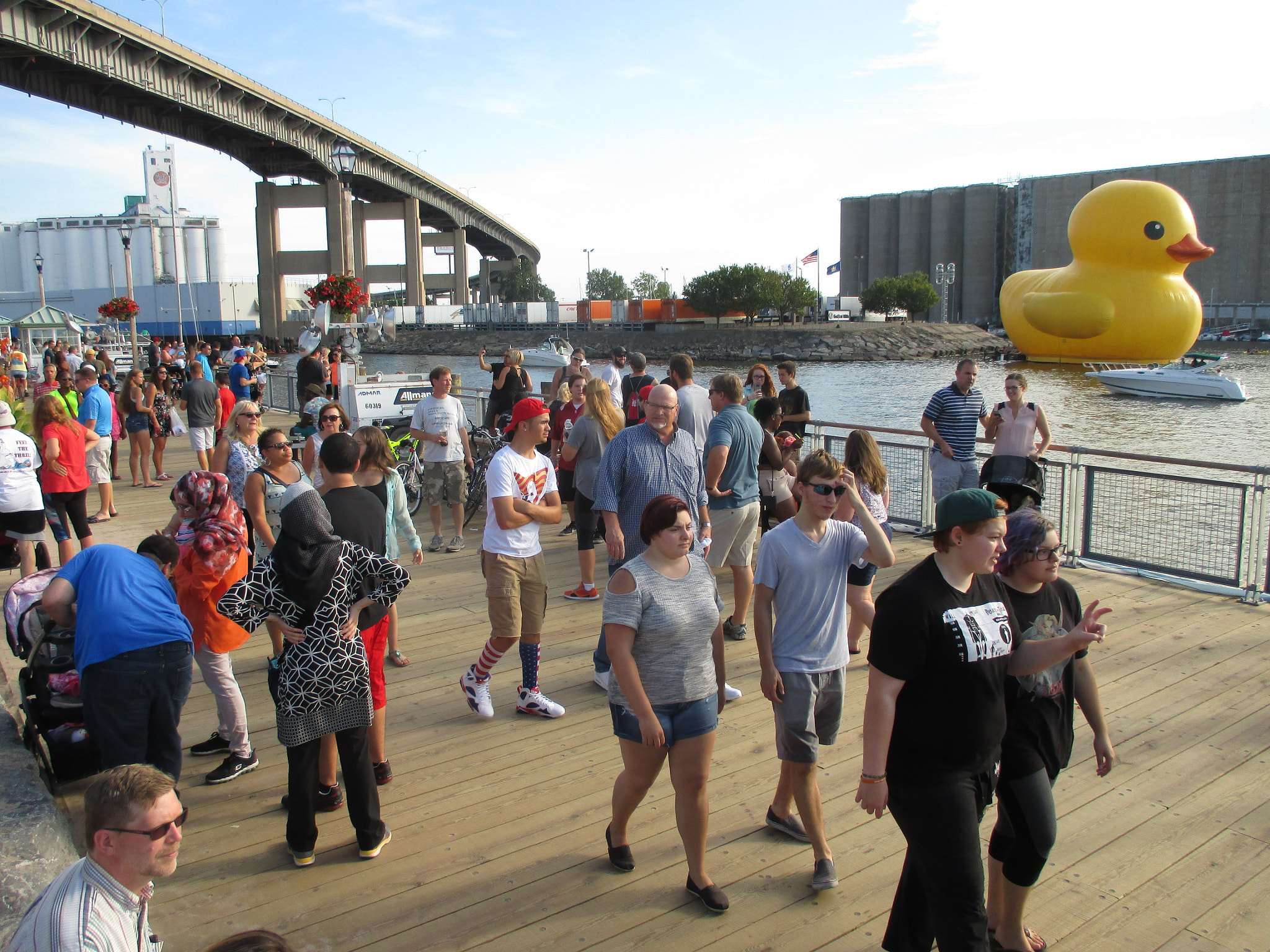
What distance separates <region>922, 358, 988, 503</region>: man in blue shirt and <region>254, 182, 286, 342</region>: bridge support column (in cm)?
7257

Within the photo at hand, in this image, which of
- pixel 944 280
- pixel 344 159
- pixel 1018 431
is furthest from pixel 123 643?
pixel 944 280

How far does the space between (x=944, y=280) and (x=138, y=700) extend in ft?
339

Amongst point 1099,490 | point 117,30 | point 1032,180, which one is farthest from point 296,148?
point 1032,180

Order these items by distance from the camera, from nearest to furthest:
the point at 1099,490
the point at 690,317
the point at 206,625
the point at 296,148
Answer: the point at 206,625
the point at 1099,490
the point at 296,148
the point at 690,317

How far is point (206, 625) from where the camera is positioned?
4359 mm

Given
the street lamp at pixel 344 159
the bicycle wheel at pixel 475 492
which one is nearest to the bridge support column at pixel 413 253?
the street lamp at pixel 344 159

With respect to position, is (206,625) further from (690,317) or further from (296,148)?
(690,317)

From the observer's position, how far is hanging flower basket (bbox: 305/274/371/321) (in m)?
17.6

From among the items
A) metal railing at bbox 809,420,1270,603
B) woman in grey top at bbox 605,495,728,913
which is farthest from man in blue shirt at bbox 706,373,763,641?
woman in grey top at bbox 605,495,728,913

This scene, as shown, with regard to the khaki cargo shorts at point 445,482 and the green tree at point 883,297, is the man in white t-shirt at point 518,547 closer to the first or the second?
the khaki cargo shorts at point 445,482

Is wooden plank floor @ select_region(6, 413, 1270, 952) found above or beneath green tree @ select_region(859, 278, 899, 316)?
beneath

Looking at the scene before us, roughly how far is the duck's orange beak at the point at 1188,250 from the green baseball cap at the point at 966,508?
47706 millimetres

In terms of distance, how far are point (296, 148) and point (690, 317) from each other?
4924 cm

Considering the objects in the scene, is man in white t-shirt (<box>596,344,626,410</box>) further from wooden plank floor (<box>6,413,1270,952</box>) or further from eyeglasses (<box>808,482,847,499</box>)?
eyeglasses (<box>808,482,847,499</box>)
